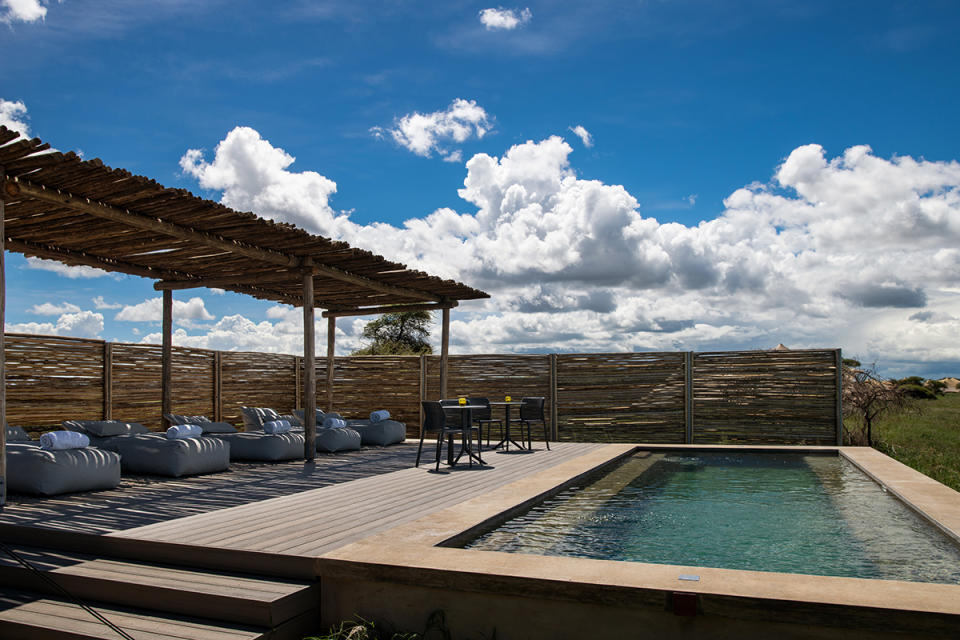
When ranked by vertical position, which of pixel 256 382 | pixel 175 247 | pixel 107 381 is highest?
pixel 175 247

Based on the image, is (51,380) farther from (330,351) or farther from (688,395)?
(688,395)

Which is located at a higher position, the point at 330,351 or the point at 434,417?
the point at 330,351

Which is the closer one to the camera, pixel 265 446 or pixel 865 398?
pixel 265 446

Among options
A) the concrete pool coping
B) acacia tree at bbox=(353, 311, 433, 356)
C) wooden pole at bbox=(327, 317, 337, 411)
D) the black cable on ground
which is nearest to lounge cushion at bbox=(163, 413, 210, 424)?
wooden pole at bbox=(327, 317, 337, 411)

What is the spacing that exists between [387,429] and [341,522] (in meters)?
6.32

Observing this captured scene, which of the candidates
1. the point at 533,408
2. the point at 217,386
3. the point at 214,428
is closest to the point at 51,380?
the point at 214,428

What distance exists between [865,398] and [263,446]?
9493 millimetres

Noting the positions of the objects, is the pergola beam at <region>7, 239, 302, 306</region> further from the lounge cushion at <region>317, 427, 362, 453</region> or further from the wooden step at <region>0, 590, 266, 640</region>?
the wooden step at <region>0, 590, 266, 640</region>

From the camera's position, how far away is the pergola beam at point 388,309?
12.3 m

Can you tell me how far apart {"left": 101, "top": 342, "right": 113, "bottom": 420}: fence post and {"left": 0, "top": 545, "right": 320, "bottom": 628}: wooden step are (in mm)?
6532

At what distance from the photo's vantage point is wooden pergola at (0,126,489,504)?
18.8ft

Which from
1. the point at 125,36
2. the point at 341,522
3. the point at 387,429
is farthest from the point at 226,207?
the point at 387,429

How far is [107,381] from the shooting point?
1027cm

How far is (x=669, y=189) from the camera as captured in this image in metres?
9.77
